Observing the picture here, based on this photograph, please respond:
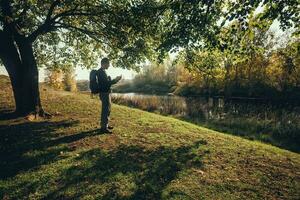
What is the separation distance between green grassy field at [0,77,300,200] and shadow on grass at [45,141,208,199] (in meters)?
0.02

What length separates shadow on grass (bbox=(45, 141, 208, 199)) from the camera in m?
5.73

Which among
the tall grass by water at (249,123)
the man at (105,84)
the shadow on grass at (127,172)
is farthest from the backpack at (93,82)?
the tall grass by water at (249,123)

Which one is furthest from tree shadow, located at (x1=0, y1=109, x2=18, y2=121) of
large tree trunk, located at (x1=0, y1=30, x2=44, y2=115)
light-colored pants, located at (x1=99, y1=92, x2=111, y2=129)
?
light-colored pants, located at (x1=99, y1=92, x2=111, y2=129)

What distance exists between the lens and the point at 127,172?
6691mm

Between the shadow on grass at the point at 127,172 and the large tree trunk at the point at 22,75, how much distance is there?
5.50 m

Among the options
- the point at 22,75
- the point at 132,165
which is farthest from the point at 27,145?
the point at 22,75

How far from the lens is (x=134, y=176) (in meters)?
6.50

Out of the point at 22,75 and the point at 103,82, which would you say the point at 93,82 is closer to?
the point at 103,82

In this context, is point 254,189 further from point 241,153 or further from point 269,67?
point 269,67

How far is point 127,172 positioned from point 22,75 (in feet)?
25.7

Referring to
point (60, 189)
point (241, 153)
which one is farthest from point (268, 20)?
point (60, 189)

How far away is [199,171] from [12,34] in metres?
9.77

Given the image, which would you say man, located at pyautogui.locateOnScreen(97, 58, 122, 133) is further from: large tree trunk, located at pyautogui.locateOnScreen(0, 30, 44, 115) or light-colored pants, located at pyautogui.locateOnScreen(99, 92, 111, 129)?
large tree trunk, located at pyautogui.locateOnScreen(0, 30, 44, 115)

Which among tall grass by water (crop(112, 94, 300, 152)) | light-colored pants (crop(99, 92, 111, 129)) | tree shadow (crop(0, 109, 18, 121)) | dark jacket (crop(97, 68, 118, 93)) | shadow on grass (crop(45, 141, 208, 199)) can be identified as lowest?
tall grass by water (crop(112, 94, 300, 152))
